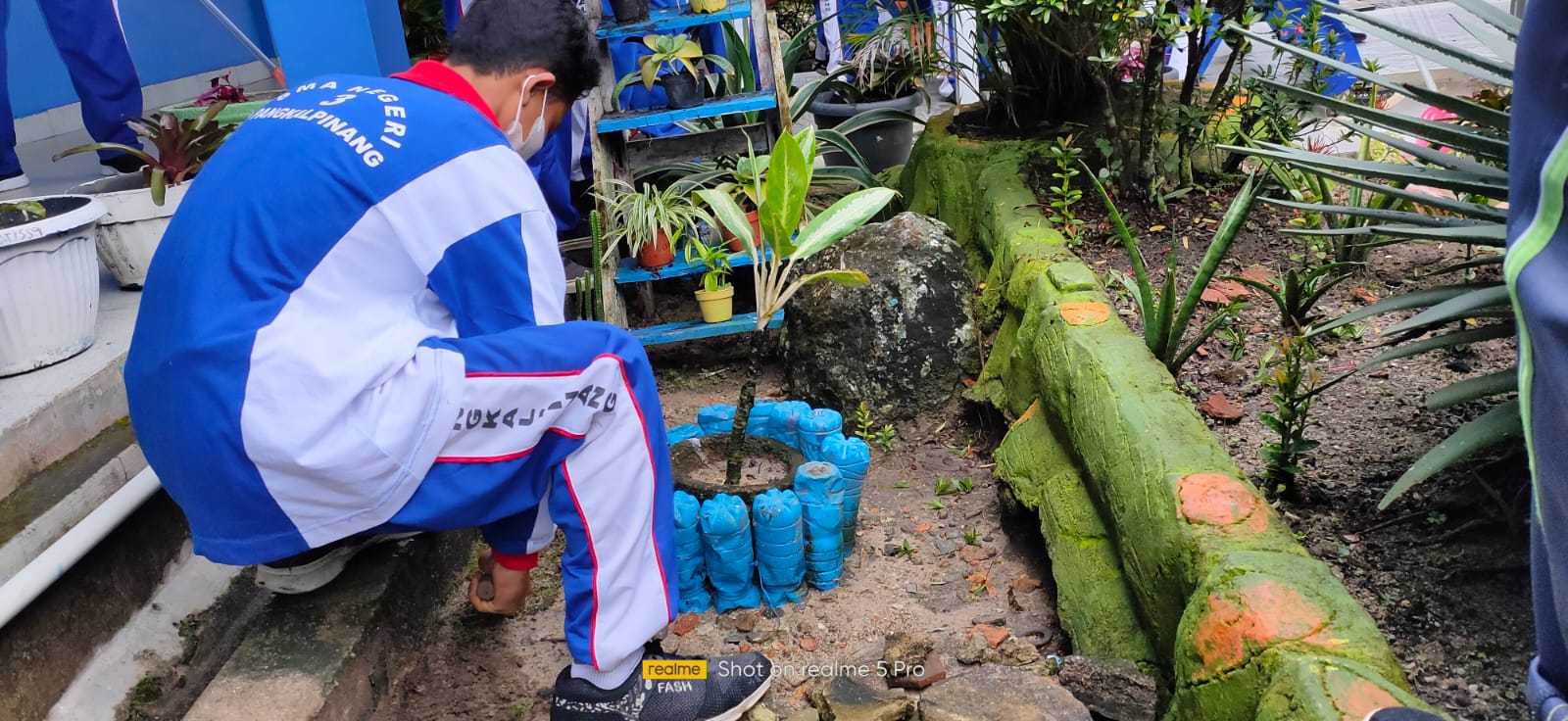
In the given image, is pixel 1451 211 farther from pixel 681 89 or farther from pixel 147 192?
pixel 147 192

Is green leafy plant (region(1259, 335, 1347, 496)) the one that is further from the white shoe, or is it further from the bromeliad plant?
the white shoe

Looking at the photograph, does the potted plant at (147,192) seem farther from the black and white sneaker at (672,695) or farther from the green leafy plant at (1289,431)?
the green leafy plant at (1289,431)

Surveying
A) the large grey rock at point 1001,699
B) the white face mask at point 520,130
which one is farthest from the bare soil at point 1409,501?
the white face mask at point 520,130

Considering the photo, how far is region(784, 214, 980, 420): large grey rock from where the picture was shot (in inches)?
134

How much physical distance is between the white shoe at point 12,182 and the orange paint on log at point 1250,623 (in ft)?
16.0

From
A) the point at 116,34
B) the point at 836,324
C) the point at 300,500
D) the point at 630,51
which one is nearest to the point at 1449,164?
the point at 836,324

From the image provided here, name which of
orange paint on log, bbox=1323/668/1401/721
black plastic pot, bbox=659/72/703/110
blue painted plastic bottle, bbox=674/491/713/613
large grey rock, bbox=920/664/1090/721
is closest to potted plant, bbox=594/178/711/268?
black plastic pot, bbox=659/72/703/110

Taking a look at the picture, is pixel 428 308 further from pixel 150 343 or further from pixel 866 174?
pixel 866 174

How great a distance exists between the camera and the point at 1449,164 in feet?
6.20

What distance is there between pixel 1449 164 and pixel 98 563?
2.69 m

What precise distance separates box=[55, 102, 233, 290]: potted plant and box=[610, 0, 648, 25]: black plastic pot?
127 cm

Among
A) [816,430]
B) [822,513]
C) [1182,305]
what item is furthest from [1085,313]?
[822,513]

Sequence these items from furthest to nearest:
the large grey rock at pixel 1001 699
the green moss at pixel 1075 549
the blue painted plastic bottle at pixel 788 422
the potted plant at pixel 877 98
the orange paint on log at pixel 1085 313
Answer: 1. the potted plant at pixel 877 98
2. the blue painted plastic bottle at pixel 788 422
3. the orange paint on log at pixel 1085 313
4. the green moss at pixel 1075 549
5. the large grey rock at pixel 1001 699

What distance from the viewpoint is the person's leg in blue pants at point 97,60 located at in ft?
14.7
